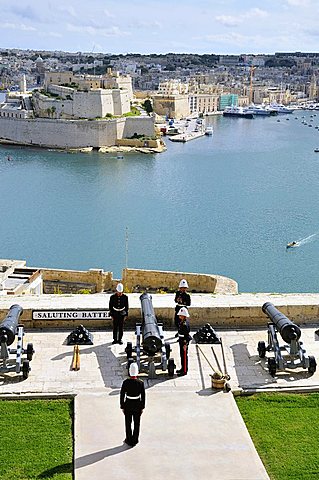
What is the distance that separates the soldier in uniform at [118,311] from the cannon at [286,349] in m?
1.02

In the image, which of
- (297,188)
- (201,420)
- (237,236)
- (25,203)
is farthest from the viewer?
(297,188)

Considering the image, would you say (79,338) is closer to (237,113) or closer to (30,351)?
(30,351)

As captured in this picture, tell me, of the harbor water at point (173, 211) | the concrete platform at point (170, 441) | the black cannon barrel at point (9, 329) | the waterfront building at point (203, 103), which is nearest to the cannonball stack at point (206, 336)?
the concrete platform at point (170, 441)

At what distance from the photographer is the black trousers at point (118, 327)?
4.98 m

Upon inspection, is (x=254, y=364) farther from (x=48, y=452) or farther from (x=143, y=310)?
(x=48, y=452)

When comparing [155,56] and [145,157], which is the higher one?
[155,56]

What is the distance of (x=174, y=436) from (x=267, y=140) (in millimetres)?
50159

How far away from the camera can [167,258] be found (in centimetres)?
1977

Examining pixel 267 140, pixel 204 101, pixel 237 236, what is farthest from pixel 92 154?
pixel 204 101

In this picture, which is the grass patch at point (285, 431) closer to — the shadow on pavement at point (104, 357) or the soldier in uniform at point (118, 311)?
the shadow on pavement at point (104, 357)

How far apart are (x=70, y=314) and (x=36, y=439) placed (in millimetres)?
1749

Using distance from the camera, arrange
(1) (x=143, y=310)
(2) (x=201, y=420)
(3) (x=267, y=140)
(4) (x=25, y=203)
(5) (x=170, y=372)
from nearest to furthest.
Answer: (2) (x=201, y=420) < (5) (x=170, y=372) < (1) (x=143, y=310) < (4) (x=25, y=203) < (3) (x=267, y=140)

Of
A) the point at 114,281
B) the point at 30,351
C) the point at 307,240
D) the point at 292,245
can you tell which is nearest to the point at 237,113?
the point at 307,240

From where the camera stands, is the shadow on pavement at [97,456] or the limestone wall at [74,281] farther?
the limestone wall at [74,281]
